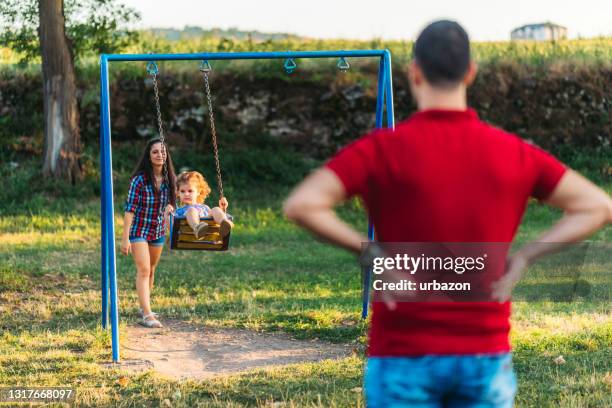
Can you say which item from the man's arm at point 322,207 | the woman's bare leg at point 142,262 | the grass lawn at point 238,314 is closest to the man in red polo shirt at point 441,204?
the man's arm at point 322,207

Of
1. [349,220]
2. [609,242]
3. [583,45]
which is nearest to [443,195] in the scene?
[609,242]

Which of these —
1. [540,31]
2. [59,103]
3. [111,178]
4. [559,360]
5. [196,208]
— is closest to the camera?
[559,360]

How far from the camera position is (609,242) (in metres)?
13.7

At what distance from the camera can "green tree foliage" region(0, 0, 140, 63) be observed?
16922mm

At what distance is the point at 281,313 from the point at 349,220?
6.79 meters

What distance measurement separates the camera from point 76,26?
55.2 ft

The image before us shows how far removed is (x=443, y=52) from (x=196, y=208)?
543 centimetres

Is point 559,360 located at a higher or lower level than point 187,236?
lower

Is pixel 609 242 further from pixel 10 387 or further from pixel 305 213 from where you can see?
pixel 305 213

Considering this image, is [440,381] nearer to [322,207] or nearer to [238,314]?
[322,207]

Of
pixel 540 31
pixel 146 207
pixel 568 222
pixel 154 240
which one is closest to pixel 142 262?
pixel 154 240

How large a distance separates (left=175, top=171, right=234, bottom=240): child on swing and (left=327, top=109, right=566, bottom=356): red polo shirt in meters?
5.09

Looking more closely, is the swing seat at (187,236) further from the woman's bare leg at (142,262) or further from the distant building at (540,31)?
the distant building at (540,31)

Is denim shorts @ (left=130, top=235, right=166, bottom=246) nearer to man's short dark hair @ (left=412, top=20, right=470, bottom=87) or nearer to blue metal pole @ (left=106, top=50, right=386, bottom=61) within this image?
→ blue metal pole @ (left=106, top=50, right=386, bottom=61)
